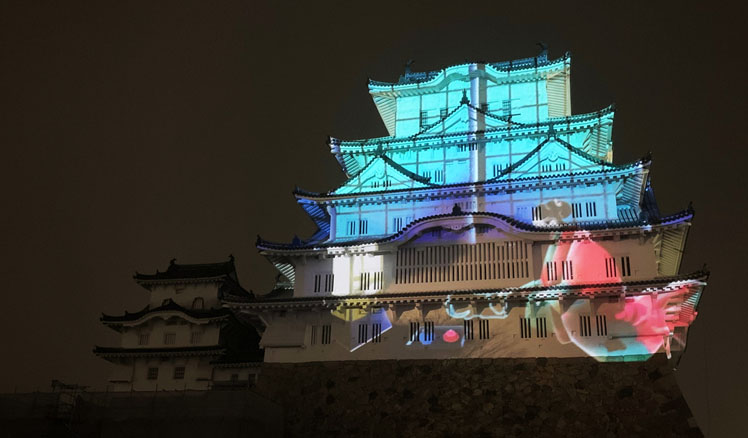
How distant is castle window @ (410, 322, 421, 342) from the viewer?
102ft

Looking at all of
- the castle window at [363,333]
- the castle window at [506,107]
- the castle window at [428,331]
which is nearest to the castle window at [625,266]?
the castle window at [428,331]

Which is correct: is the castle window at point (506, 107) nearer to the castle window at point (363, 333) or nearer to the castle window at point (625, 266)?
the castle window at point (625, 266)

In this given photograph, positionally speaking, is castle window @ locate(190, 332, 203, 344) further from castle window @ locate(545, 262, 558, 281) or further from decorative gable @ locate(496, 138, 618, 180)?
castle window @ locate(545, 262, 558, 281)

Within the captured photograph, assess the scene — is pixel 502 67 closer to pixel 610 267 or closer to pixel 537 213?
pixel 537 213

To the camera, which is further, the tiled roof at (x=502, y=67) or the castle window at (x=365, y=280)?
the tiled roof at (x=502, y=67)

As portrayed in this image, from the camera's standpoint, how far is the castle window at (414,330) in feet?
102

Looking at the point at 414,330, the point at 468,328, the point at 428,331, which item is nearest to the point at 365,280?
the point at 414,330

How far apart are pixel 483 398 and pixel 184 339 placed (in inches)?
715

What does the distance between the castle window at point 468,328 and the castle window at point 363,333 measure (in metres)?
4.36

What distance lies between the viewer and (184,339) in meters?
39.0

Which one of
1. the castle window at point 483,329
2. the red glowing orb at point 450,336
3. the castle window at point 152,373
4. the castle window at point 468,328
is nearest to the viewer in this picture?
Answer: the castle window at point 483,329

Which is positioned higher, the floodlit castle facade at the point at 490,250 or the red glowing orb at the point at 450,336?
the floodlit castle facade at the point at 490,250

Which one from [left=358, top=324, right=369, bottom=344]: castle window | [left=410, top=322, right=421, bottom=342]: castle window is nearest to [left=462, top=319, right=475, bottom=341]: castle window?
[left=410, top=322, right=421, bottom=342]: castle window

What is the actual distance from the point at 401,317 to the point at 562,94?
52.3ft
